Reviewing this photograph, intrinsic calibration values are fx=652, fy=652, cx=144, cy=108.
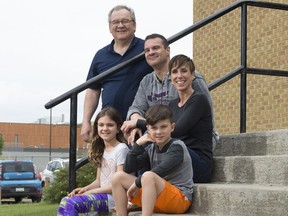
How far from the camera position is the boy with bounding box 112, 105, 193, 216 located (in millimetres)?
3990

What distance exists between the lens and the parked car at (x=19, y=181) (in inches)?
822

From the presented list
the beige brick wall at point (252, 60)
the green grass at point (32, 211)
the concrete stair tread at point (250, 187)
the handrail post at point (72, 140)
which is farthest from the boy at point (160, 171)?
the green grass at point (32, 211)

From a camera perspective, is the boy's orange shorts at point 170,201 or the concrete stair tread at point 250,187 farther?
the boy's orange shorts at point 170,201

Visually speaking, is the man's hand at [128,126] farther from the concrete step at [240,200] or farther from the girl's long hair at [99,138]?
the concrete step at [240,200]

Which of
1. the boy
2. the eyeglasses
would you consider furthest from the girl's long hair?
the eyeglasses

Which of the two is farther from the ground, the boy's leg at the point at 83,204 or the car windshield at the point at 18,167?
the boy's leg at the point at 83,204

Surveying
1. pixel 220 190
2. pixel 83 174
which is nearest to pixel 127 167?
pixel 220 190

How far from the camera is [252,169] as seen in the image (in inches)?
172

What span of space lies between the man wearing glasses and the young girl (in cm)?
22

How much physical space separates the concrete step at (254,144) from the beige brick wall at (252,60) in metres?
3.08

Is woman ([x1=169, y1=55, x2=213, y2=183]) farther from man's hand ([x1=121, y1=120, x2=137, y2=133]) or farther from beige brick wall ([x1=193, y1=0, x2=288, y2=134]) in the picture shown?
beige brick wall ([x1=193, y1=0, x2=288, y2=134])

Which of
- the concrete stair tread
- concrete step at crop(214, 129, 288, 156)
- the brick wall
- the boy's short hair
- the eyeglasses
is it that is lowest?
the brick wall

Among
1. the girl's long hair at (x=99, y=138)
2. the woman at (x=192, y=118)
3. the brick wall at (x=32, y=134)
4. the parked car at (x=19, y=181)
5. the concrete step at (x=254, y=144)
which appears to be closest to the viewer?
the woman at (x=192, y=118)

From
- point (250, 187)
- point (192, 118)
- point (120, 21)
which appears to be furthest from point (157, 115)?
point (120, 21)
